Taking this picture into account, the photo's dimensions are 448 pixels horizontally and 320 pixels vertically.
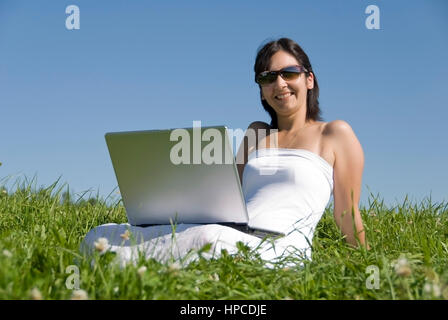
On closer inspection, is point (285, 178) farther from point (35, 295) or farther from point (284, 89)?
point (35, 295)

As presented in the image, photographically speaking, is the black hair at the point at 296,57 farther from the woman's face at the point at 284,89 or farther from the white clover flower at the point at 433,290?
the white clover flower at the point at 433,290

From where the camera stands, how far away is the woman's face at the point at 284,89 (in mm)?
4836

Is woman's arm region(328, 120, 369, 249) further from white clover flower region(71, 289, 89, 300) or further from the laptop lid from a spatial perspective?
white clover flower region(71, 289, 89, 300)

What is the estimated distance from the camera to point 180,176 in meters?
3.54

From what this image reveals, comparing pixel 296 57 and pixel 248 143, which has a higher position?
pixel 296 57

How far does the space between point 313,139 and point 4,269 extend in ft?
9.86

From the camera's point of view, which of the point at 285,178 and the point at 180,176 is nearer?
the point at 180,176

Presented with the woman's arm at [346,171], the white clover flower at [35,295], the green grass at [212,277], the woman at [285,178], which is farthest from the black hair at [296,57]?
the white clover flower at [35,295]

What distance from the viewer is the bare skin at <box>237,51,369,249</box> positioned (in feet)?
14.4

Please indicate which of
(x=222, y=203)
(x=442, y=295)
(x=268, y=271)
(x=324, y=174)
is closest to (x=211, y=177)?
(x=222, y=203)

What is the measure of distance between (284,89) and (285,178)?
1.01m

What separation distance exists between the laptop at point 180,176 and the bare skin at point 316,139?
907 millimetres

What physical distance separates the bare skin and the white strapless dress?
13 centimetres
